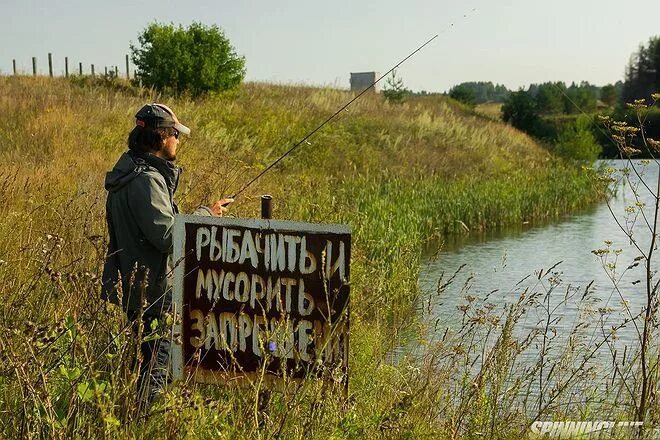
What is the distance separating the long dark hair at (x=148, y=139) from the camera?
13.3 feet

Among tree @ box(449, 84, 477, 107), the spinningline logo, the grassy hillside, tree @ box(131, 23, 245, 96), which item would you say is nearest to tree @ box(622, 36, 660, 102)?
tree @ box(449, 84, 477, 107)

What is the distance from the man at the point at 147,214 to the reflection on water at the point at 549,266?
3923 mm

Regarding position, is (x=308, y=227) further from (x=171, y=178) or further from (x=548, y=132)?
(x=548, y=132)

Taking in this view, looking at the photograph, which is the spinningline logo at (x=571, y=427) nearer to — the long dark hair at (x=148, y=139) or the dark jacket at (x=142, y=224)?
the dark jacket at (x=142, y=224)

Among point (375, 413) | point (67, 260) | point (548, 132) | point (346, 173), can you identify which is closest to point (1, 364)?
A: point (375, 413)

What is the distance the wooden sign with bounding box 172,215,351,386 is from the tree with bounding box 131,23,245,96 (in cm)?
2251

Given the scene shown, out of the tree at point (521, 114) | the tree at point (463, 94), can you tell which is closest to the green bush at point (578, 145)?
the tree at point (521, 114)

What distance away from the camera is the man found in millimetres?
3920

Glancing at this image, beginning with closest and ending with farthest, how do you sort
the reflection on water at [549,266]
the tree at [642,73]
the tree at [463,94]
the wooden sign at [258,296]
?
the wooden sign at [258,296] < the reflection on water at [549,266] < the tree at [463,94] < the tree at [642,73]

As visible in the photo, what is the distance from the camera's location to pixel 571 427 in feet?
12.4

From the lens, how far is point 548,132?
51.0 metres

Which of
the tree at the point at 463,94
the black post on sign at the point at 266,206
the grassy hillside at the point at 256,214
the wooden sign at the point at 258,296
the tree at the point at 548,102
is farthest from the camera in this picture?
the tree at the point at 548,102

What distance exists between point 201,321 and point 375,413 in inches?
34.9

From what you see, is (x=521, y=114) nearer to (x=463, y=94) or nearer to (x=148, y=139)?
(x=463, y=94)
